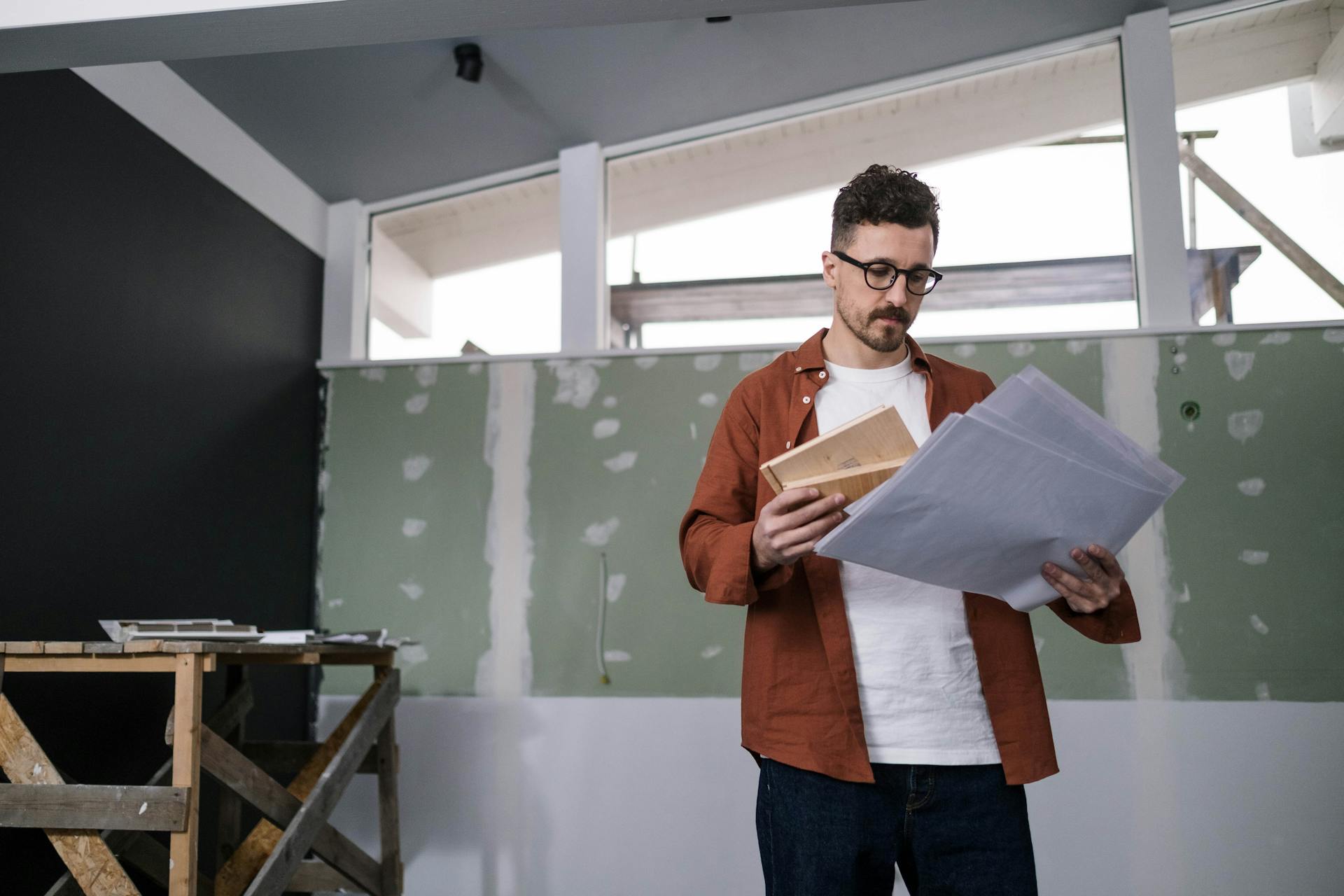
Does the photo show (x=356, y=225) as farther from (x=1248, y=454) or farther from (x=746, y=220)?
(x=1248, y=454)

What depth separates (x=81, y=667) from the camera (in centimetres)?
186

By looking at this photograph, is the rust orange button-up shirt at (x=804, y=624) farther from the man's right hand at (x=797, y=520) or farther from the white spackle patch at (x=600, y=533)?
the white spackle patch at (x=600, y=533)

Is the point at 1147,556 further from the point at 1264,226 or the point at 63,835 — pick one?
the point at 63,835

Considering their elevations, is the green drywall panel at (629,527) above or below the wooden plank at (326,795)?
above

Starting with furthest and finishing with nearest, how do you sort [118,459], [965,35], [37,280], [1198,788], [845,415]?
1. [965,35]
2. [1198,788]
3. [118,459]
4. [37,280]
5. [845,415]

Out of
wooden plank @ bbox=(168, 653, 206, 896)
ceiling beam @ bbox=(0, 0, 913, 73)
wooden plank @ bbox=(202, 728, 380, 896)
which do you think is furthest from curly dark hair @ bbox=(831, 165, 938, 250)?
wooden plank @ bbox=(202, 728, 380, 896)

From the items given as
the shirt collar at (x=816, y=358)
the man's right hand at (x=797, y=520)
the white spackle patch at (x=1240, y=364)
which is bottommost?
the man's right hand at (x=797, y=520)

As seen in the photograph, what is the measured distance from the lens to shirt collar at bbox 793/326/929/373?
1.46 m

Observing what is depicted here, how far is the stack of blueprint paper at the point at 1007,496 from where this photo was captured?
1.09 m

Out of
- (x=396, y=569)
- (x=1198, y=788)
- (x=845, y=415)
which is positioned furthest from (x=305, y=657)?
(x=1198, y=788)

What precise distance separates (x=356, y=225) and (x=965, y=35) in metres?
2.09

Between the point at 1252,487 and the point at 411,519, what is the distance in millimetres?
2449

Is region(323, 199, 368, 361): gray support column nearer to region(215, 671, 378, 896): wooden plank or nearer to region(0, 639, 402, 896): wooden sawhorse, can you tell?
region(0, 639, 402, 896): wooden sawhorse

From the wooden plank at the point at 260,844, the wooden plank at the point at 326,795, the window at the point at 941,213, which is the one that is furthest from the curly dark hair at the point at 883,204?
the window at the point at 941,213
